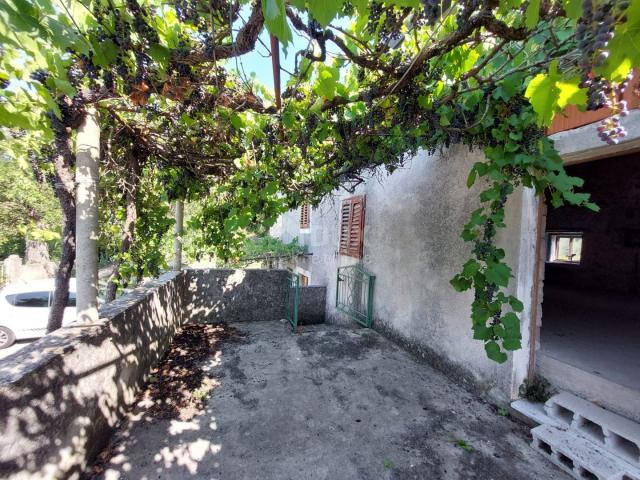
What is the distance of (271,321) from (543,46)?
5.67 metres

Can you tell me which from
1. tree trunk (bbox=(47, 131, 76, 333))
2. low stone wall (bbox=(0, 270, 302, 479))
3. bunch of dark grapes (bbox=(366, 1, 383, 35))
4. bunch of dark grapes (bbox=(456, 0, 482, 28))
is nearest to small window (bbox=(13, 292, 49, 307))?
tree trunk (bbox=(47, 131, 76, 333))

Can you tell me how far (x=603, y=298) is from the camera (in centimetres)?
623

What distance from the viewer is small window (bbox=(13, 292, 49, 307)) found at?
6242 millimetres

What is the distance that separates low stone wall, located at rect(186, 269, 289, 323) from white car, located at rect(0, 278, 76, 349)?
3048 millimetres

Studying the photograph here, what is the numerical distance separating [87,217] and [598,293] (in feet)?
32.6

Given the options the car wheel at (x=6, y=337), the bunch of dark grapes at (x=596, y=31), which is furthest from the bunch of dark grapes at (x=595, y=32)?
the car wheel at (x=6, y=337)

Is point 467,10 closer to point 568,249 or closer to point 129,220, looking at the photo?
point 129,220

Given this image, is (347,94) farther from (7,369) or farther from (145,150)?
(145,150)

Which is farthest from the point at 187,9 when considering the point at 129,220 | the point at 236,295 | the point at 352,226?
the point at 352,226

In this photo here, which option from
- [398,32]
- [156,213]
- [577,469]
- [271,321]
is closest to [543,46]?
[398,32]

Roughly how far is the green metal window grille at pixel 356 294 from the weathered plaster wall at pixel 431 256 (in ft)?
0.66

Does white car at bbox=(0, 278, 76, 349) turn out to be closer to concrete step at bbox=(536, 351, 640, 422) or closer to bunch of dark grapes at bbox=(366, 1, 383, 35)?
bunch of dark grapes at bbox=(366, 1, 383, 35)

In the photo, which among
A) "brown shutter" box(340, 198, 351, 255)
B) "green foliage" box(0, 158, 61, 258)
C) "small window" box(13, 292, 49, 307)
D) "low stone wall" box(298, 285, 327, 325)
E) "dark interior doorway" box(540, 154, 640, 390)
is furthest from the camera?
"green foliage" box(0, 158, 61, 258)

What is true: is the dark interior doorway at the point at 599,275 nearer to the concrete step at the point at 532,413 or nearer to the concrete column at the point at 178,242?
the concrete step at the point at 532,413
